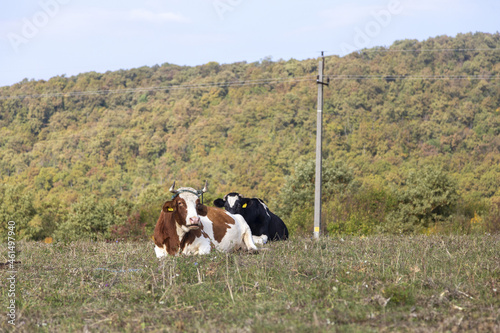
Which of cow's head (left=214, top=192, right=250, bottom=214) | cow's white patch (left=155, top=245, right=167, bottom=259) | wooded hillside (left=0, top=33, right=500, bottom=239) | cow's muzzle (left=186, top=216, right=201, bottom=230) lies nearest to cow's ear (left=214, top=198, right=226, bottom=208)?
cow's head (left=214, top=192, right=250, bottom=214)

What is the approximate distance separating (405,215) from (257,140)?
1843 inches

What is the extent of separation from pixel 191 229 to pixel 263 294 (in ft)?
12.5

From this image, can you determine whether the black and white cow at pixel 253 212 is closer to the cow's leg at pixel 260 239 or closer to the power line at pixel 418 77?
the cow's leg at pixel 260 239

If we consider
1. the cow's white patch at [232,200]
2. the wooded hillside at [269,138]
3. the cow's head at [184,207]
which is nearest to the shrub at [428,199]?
the wooded hillside at [269,138]

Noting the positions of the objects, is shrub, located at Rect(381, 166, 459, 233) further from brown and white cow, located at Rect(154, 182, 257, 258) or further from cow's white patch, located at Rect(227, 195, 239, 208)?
brown and white cow, located at Rect(154, 182, 257, 258)

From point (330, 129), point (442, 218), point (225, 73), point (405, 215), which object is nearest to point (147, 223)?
point (405, 215)

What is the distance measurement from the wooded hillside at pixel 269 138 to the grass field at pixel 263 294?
31804 mm

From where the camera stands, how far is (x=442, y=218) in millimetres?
42312

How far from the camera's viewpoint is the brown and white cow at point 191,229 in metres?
10.6

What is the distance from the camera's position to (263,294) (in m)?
7.10

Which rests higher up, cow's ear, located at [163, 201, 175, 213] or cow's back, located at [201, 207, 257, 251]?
cow's ear, located at [163, 201, 175, 213]

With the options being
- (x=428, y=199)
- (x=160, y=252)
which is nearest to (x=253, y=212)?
(x=160, y=252)

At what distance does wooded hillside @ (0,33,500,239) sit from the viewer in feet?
168

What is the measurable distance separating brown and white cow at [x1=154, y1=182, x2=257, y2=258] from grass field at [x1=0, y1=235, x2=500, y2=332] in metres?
0.91
